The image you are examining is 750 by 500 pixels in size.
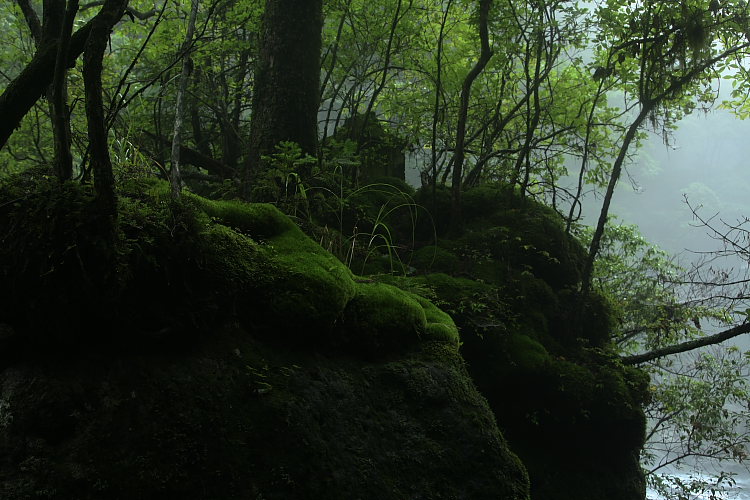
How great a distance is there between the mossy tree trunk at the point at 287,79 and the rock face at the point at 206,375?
210 cm

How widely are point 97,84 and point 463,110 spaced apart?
428 centimetres

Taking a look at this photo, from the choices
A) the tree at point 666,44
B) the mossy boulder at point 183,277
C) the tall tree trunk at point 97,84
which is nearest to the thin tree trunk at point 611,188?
the tree at point 666,44

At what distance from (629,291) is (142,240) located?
9335 mm

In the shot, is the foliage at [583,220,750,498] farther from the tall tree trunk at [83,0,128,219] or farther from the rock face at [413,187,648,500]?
the tall tree trunk at [83,0,128,219]

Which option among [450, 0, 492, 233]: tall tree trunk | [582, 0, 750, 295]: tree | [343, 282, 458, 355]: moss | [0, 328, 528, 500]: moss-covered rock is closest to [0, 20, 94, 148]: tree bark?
[0, 328, 528, 500]: moss-covered rock

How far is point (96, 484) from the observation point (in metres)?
1.56

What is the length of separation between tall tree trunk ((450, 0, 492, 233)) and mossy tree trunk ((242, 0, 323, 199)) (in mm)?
1623

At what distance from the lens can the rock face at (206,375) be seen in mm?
1638

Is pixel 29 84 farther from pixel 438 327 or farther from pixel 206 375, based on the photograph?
pixel 438 327

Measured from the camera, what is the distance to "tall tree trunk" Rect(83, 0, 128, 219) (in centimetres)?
152

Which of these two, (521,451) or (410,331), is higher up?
(410,331)

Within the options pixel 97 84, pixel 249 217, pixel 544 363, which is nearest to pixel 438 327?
pixel 249 217

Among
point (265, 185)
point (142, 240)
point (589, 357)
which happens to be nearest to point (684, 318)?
point (589, 357)

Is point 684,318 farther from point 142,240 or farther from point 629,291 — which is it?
point 142,240
